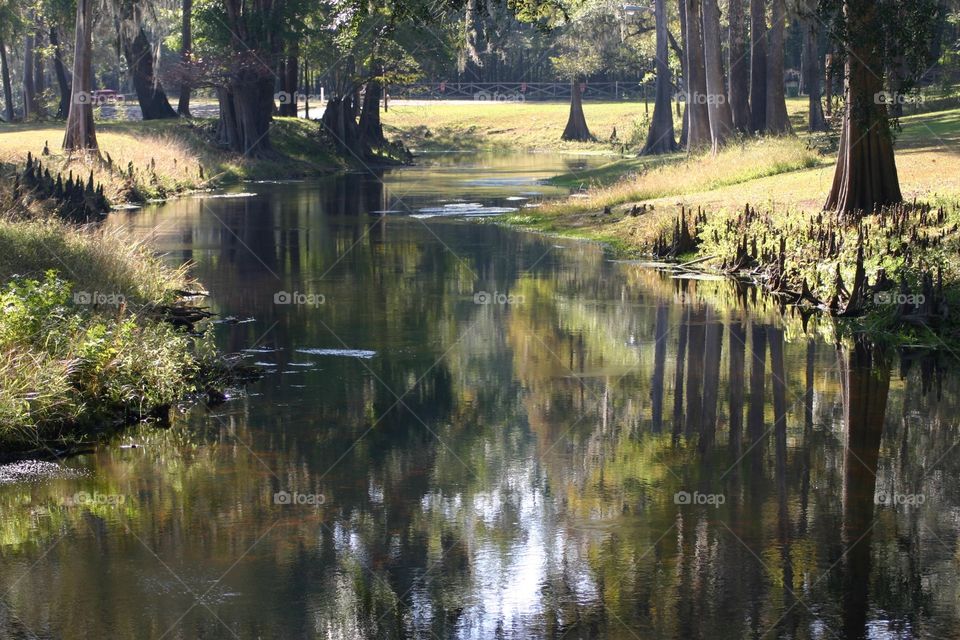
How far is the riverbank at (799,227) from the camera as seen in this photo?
20062 millimetres

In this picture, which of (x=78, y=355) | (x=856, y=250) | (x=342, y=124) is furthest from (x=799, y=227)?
(x=342, y=124)

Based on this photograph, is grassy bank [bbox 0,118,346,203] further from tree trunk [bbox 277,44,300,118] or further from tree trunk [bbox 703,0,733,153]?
tree trunk [bbox 703,0,733,153]

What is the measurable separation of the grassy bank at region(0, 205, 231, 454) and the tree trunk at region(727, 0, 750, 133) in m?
34.7

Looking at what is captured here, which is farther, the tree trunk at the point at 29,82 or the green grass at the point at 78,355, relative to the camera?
the tree trunk at the point at 29,82

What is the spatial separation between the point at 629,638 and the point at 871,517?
137 inches

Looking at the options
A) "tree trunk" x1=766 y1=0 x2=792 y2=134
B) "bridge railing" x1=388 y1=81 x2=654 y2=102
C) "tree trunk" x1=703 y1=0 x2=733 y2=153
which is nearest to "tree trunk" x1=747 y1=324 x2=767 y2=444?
"tree trunk" x1=703 y1=0 x2=733 y2=153

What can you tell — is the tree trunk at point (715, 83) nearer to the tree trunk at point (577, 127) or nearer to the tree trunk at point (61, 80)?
the tree trunk at point (61, 80)

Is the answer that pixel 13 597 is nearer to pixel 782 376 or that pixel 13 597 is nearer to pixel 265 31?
pixel 782 376

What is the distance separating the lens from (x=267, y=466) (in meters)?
12.8

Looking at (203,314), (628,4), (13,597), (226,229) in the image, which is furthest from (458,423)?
(628,4)

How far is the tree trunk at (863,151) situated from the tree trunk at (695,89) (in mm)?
20314

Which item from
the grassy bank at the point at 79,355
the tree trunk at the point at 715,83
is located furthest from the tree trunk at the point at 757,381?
the tree trunk at the point at 715,83

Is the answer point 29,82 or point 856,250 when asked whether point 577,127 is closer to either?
point 29,82

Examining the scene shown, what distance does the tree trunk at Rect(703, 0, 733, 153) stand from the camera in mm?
44375
